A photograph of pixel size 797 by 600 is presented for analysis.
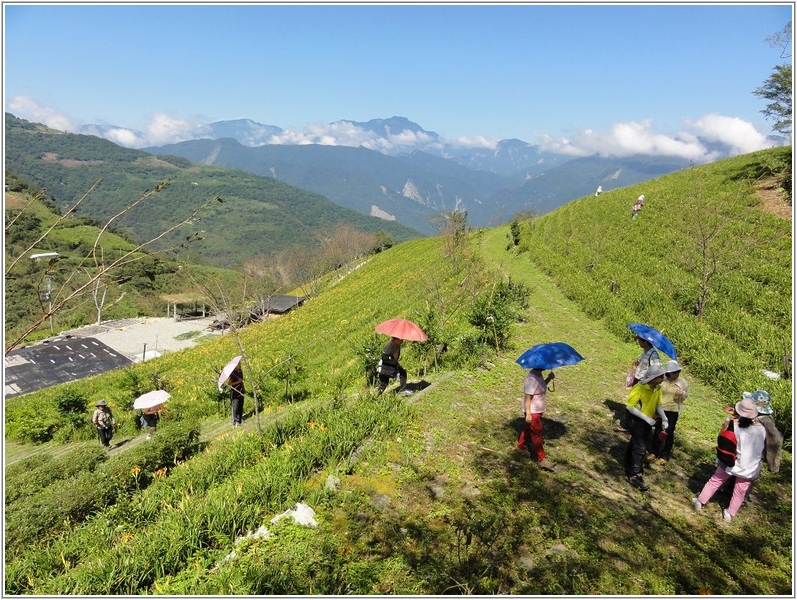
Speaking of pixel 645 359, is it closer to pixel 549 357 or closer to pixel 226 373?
pixel 549 357

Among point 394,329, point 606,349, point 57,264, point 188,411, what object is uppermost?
point 57,264

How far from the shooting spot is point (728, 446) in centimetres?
561

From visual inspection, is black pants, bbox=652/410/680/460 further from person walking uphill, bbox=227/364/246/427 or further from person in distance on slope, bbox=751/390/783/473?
person walking uphill, bbox=227/364/246/427

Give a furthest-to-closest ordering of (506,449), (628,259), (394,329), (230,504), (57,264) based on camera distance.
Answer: (628,259) → (394,329) → (506,449) → (230,504) → (57,264)

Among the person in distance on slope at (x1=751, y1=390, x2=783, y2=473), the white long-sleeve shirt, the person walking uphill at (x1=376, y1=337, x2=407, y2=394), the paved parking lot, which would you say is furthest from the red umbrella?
the paved parking lot

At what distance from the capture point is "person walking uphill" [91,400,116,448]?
11.4m

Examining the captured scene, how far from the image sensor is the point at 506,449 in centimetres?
729

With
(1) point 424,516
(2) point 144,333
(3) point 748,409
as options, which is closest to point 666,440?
(3) point 748,409

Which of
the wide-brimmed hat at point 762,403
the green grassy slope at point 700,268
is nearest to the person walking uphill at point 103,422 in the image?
the wide-brimmed hat at point 762,403

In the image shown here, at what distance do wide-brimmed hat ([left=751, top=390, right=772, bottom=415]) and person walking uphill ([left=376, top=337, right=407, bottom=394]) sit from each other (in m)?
5.73

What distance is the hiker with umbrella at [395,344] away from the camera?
8554 mm

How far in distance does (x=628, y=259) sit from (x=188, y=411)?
2144 centimetres

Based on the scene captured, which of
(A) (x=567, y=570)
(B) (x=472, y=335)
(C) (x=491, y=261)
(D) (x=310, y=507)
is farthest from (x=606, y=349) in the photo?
(C) (x=491, y=261)

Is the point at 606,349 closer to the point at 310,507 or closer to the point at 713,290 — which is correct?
the point at 713,290
